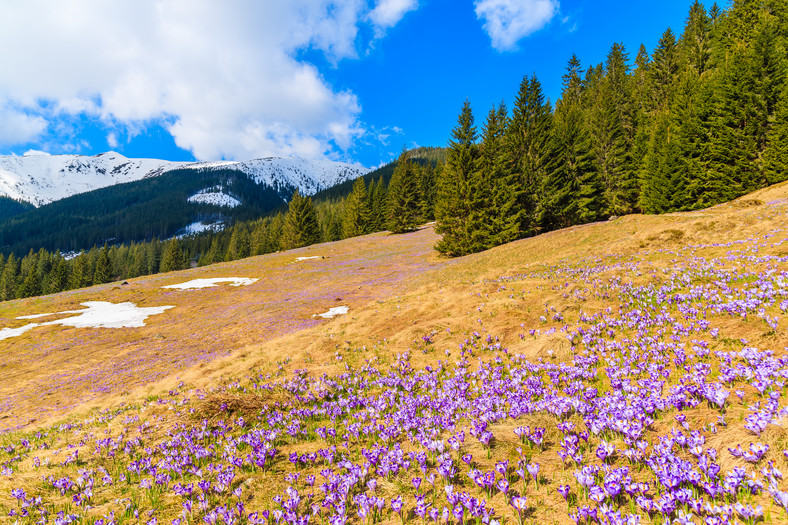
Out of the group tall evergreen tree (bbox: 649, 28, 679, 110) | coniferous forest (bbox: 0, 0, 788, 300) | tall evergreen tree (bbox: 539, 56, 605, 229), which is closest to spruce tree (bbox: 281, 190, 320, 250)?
coniferous forest (bbox: 0, 0, 788, 300)

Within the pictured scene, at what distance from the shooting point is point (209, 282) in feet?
128

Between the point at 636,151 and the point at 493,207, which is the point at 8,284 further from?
the point at 636,151

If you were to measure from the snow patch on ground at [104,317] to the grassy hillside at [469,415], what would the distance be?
10911mm

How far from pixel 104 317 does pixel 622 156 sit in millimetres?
63191

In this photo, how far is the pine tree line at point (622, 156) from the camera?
31203 mm

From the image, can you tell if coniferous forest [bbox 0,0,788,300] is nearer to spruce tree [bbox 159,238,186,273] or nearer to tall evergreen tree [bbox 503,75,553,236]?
tall evergreen tree [bbox 503,75,553,236]

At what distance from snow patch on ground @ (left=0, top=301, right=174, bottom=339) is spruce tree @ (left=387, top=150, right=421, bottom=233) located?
136 ft

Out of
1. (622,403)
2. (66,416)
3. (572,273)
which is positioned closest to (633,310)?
(622,403)

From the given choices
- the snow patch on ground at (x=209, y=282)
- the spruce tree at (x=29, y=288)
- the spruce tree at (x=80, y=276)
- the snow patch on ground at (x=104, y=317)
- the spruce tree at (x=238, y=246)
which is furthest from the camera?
the spruce tree at (x=238, y=246)

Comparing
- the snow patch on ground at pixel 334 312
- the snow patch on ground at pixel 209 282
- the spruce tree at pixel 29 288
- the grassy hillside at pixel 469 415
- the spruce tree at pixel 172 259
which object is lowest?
the snow patch on ground at pixel 334 312

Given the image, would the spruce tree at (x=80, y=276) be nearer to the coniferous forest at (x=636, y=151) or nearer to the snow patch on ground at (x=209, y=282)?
the snow patch on ground at (x=209, y=282)

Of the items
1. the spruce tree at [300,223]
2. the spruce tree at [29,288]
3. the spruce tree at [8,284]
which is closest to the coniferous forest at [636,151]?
the spruce tree at [300,223]

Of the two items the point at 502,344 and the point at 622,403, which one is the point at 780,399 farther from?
the point at 502,344

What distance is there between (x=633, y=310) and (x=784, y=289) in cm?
293
